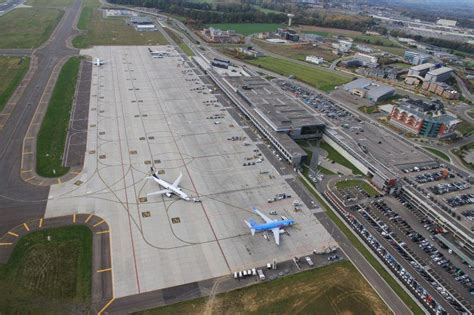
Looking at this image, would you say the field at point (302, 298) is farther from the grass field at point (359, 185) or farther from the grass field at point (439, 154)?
the grass field at point (439, 154)

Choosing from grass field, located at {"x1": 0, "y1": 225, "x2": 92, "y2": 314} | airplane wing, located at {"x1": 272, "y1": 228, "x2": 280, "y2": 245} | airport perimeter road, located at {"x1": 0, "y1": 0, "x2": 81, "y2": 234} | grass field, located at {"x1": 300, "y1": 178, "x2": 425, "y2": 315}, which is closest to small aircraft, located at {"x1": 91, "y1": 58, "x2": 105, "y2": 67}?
airport perimeter road, located at {"x1": 0, "y1": 0, "x2": 81, "y2": 234}

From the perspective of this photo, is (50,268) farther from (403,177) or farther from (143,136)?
(403,177)

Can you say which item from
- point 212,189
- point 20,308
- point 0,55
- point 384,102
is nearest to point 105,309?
point 20,308

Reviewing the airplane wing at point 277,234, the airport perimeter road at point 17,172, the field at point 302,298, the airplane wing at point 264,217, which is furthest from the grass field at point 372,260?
the airport perimeter road at point 17,172

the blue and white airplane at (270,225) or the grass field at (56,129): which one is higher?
the grass field at (56,129)

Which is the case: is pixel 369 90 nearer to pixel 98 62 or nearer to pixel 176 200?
pixel 176 200

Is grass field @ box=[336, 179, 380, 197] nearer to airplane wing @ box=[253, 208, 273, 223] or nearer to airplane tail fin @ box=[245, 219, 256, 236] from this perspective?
airplane wing @ box=[253, 208, 273, 223]
